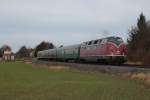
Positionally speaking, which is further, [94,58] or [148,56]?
[148,56]

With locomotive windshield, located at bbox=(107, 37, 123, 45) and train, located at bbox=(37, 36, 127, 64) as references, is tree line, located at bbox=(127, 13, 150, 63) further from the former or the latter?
locomotive windshield, located at bbox=(107, 37, 123, 45)

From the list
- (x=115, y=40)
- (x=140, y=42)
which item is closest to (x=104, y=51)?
(x=115, y=40)

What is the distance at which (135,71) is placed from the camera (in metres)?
29.2

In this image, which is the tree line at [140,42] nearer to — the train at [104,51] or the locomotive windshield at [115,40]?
the train at [104,51]

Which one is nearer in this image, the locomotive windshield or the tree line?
the locomotive windshield

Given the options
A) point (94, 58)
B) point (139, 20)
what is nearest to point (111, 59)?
point (94, 58)

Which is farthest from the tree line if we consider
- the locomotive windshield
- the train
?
the locomotive windshield

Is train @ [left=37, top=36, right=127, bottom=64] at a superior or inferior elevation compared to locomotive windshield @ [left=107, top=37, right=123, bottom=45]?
inferior

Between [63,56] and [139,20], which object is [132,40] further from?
[63,56]

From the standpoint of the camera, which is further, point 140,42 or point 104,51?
point 140,42

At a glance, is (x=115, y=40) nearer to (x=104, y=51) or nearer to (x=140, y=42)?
(x=104, y=51)

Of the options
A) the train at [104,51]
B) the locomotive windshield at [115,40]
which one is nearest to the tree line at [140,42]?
the train at [104,51]

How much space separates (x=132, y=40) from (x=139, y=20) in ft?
25.5

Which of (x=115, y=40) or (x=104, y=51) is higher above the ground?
(x=115, y=40)
